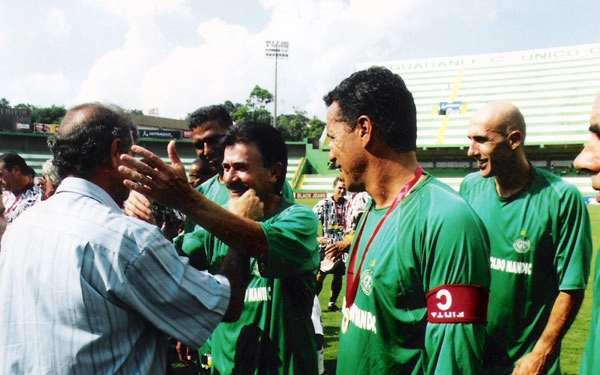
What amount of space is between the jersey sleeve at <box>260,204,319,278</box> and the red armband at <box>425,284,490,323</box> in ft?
3.15

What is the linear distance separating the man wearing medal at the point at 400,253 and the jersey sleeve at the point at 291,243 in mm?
421

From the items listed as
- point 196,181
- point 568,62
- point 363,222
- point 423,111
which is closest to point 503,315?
point 363,222

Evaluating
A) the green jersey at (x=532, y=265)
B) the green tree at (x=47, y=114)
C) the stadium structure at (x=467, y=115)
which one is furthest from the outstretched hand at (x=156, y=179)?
the green tree at (x=47, y=114)

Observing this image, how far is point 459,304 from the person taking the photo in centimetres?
180

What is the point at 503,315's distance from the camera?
3133 millimetres

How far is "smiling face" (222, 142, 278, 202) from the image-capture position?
3.12m

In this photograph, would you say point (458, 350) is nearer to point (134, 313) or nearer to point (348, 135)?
point (348, 135)

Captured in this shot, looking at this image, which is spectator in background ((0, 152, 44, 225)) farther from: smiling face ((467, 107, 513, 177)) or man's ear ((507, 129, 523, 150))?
man's ear ((507, 129, 523, 150))

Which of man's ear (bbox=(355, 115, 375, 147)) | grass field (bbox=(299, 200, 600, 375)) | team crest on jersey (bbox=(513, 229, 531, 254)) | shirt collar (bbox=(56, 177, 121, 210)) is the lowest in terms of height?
grass field (bbox=(299, 200, 600, 375))

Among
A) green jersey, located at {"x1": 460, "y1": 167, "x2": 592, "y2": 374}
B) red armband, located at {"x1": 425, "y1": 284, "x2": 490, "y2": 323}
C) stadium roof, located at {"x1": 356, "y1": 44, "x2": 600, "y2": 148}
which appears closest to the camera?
red armband, located at {"x1": 425, "y1": 284, "x2": 490, "y2": 323}

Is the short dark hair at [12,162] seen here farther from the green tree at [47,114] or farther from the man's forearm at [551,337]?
the green tree at [47,114]

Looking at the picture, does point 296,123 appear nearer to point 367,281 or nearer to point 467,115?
point 467,115

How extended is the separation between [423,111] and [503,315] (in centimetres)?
5759

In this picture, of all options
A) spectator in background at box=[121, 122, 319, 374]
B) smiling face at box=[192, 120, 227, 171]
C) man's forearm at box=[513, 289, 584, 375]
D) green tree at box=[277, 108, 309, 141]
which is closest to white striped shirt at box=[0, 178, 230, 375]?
spectator in background at box=[121, 122, 319, 374]
